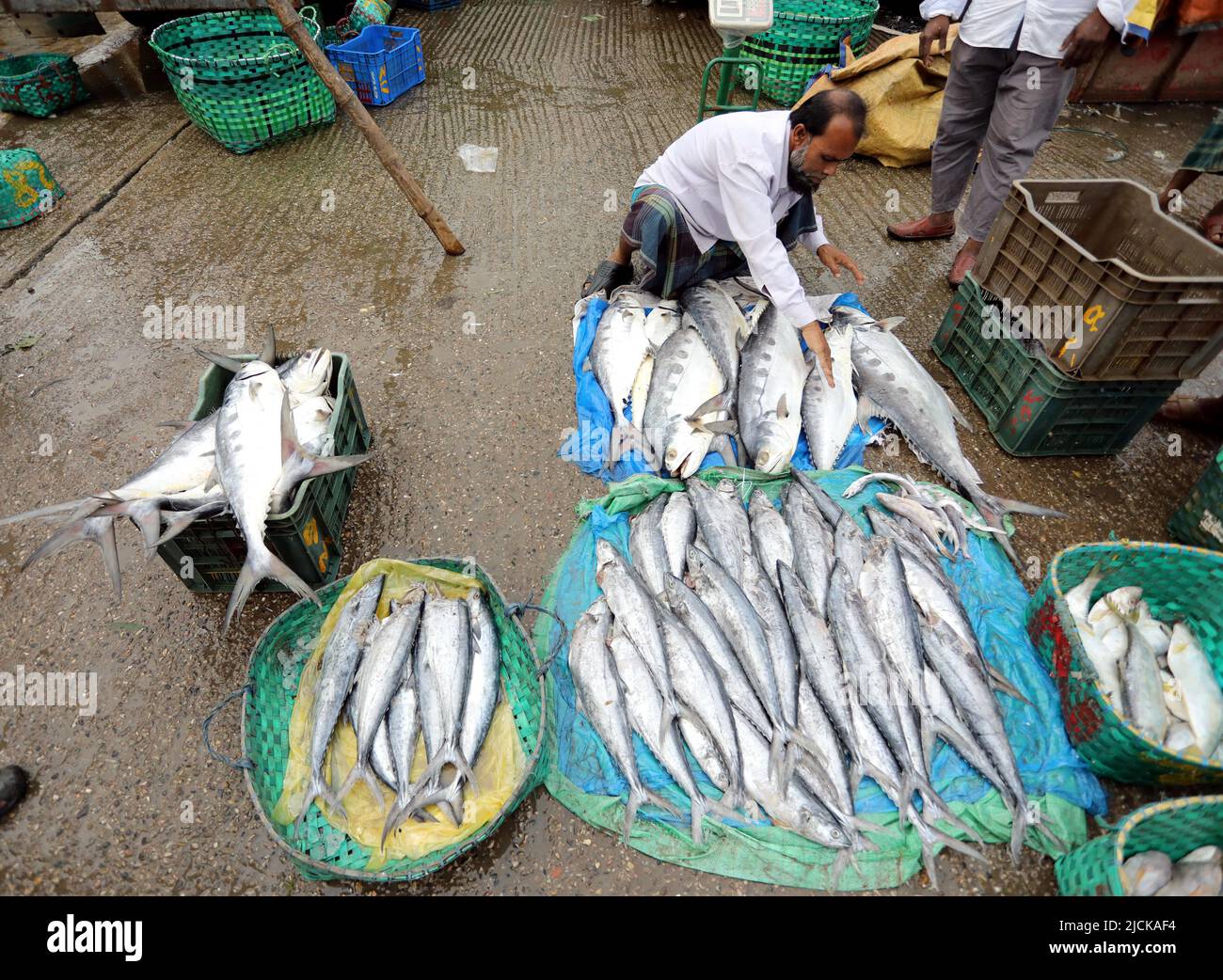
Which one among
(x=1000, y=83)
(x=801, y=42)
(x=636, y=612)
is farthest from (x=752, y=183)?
(x=801, y=42)

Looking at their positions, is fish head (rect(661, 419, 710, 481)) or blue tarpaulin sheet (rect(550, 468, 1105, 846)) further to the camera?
fish head (rect(661, 419, 710, 481))

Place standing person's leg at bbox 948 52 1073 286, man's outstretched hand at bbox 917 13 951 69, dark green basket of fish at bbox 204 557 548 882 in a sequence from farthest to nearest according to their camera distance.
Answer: man's outstretched hand at bbox 917 13 951 69, standing person's leg at bbox 948 52 1073 286, dark green basket of fish at bbox 204 557 548 882

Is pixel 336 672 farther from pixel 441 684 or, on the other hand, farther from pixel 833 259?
pixel 833 259

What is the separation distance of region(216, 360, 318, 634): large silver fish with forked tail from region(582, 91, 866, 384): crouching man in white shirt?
2524mm

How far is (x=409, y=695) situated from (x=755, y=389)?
261 centimetres

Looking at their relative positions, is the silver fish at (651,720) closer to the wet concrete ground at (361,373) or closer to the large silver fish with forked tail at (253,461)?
the wet concrete ground at (361,373)

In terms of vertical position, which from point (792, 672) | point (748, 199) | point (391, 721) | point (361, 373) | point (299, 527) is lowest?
point (361, 373)

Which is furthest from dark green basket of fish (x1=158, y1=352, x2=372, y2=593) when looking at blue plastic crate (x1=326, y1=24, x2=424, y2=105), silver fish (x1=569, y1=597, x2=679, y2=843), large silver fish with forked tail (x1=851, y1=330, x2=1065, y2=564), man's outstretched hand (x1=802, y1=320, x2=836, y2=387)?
blue plastic crate (x1=326, y1=24, x2=424, y2=105)

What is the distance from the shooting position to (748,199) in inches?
140

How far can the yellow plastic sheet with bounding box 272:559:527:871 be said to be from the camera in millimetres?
2441

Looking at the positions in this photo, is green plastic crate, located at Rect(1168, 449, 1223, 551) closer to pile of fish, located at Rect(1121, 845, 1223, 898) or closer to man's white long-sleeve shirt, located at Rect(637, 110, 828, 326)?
pile of fish, located at Rect(1121, 845, 1223, 898)

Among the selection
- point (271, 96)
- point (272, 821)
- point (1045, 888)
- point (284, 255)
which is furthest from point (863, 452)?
point (271, 96)
